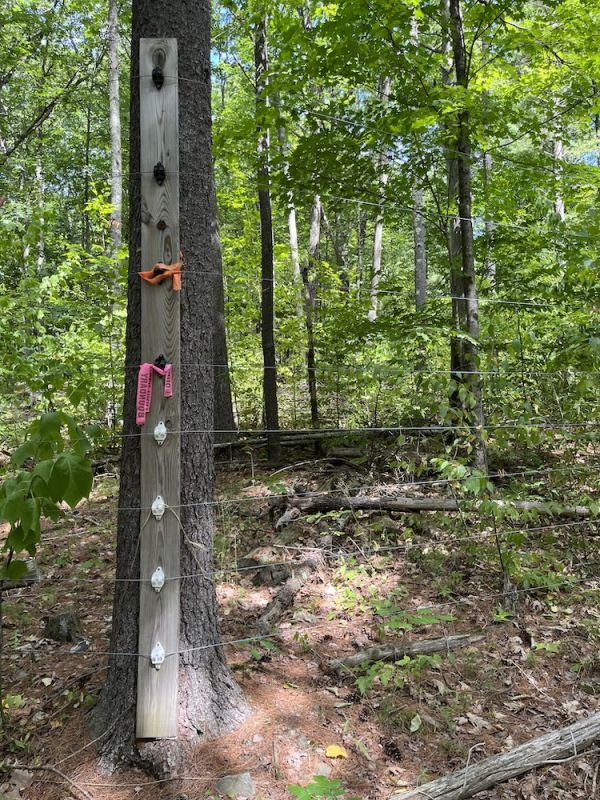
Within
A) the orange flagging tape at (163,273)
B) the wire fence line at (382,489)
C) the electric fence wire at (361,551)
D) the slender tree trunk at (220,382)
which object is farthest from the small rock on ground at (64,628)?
the slender tree trunk at (220,382)

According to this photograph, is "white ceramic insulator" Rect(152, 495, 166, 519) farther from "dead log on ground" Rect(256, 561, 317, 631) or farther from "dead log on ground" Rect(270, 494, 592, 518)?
"dead log on ground" Rect(270, 494, 592, 518)

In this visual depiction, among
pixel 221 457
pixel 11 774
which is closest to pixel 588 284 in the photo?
pixel 11 774

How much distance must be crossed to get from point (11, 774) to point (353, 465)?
4668mm

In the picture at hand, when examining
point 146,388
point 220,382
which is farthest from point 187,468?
point 220,382

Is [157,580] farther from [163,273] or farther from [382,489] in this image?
[382,489]

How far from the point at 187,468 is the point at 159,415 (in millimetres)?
294

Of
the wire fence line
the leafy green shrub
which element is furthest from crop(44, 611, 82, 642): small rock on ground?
the leafy green shrub

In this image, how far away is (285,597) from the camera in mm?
3832

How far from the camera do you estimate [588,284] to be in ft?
13.1

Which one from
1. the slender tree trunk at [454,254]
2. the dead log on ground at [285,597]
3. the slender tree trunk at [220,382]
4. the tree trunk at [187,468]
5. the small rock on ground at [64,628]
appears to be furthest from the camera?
the slender tree trunk at [220,382]

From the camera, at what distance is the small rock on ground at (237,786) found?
7.09 ft

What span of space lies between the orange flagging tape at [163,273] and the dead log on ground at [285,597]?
2.29m

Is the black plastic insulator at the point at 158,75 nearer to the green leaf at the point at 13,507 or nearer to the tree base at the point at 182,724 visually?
the green leaf at the point at 13,507

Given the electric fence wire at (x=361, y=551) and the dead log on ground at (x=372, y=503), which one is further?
the dead log on ground at (x=372, y=503)
